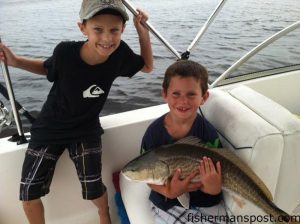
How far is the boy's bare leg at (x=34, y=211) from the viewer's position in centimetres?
180

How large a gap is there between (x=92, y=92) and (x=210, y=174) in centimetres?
80

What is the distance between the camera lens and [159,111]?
7.28ft

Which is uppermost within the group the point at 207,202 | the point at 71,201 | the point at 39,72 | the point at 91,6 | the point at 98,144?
the point at 91,6

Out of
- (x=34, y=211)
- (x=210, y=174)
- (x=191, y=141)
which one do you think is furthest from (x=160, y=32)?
(x=210, y=174)

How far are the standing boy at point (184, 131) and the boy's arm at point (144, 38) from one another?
309mm

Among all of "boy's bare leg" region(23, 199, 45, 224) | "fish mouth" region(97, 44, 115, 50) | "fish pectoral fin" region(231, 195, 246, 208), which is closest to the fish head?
"fish pectoral fin" region(231, 195, 246, 208)

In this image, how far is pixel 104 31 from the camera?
1.63 m

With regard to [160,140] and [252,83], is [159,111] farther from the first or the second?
[252,83]

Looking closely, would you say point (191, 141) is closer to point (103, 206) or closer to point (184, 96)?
point (184, 96)

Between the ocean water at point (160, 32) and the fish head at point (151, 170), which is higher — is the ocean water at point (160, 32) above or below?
below

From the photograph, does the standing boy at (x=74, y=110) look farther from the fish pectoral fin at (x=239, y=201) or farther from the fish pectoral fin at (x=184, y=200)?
the fish pectoral fin at (x=239, y=201)

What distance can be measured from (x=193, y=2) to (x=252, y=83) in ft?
26.6

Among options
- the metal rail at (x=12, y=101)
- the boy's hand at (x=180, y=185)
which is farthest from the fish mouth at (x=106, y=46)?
the boy's hand at (x=180, y=185)

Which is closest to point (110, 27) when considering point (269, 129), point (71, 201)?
point (269, 129)
